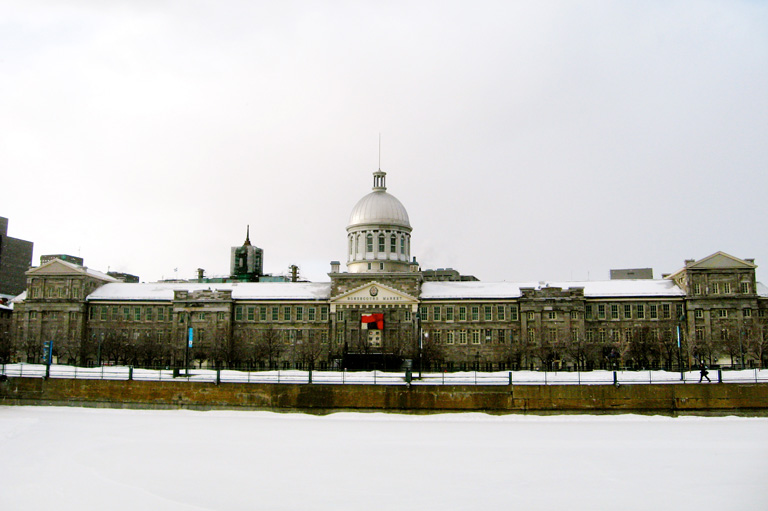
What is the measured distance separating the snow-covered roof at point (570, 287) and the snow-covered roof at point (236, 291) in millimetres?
14153

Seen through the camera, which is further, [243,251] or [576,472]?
[243,251]

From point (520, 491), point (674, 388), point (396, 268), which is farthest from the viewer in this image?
point (396, 268)

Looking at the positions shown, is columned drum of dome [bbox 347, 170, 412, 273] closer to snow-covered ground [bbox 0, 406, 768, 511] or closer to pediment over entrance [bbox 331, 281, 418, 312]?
pediment over entrance [bbox 331, 281, 418, 312]

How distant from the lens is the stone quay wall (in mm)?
43312

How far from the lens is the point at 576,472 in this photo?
26.3 meters

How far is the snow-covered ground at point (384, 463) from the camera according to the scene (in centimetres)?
2220

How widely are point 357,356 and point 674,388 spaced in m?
39.5

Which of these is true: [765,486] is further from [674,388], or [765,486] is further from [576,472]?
[674,388]

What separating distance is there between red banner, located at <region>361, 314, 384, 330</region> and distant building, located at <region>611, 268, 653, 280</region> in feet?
169

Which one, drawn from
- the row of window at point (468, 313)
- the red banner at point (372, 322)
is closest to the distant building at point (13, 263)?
the red banner at point (372, 322)

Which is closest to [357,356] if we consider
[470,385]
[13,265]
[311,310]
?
[311,310]

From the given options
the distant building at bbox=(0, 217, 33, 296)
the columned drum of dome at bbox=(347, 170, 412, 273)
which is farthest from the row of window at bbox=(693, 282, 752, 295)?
the distant building at bbox=(0, 217, 33, 296)

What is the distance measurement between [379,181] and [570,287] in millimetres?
28030

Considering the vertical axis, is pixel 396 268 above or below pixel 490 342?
above
